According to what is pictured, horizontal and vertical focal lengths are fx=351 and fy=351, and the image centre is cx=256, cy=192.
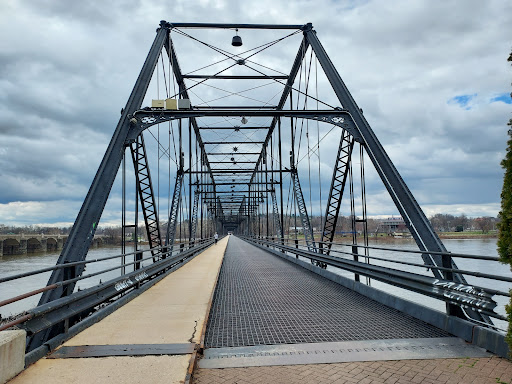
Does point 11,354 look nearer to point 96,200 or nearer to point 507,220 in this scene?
point 507,220

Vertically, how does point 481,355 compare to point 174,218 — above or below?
below

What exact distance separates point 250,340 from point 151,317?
1.90 m

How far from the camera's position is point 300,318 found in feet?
19.9

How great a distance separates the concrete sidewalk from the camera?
347 cm

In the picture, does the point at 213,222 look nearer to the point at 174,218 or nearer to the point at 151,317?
the point at 174,218

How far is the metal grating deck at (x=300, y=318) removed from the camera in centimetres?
498

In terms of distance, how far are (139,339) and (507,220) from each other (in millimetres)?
4385

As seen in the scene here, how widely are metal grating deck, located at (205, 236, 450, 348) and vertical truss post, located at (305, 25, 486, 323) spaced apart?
3.34 feet

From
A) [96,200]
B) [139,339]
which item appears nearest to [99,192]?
[96,200]

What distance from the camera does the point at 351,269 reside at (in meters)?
9.44

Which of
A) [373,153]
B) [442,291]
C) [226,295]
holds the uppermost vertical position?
[373,153]

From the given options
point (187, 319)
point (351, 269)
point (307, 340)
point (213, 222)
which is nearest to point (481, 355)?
point (307, 340)

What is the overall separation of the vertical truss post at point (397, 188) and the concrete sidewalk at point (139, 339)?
393cm

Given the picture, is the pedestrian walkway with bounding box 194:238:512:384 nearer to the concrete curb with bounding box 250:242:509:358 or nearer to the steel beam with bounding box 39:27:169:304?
the concrete curb with bounding box 250:242:509:358
